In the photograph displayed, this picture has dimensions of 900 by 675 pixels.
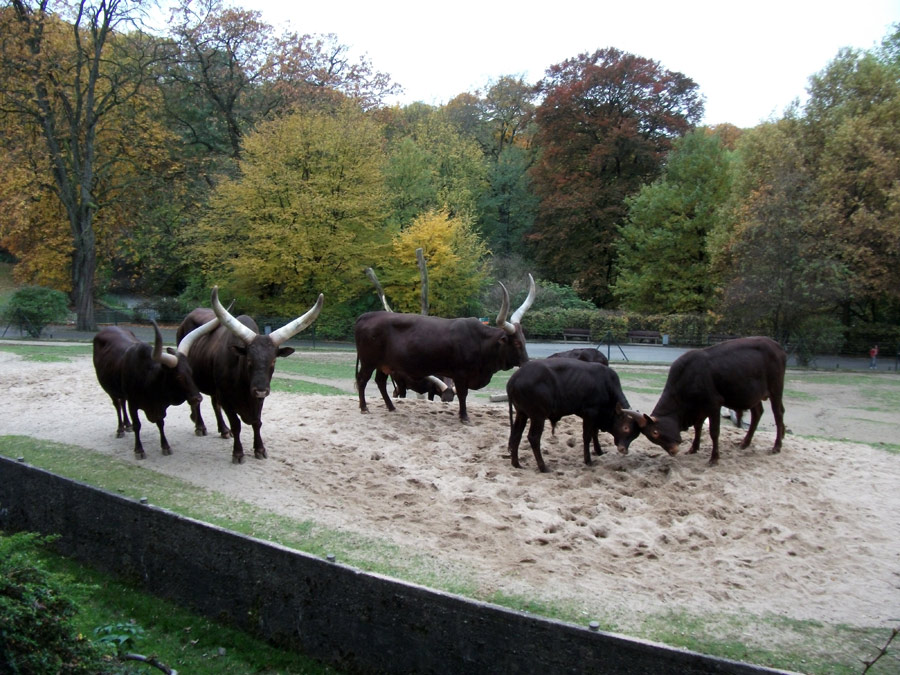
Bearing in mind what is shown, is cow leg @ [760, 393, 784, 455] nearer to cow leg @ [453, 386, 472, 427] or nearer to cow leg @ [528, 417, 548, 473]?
cow leg @ [528, 417, 548, 473]

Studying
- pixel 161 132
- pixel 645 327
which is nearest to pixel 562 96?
pixel 645 327

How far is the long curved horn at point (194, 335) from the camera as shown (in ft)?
33.7

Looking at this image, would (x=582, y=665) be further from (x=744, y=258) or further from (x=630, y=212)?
(x=630, y=212)

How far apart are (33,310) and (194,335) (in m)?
21.9

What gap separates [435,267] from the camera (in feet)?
109

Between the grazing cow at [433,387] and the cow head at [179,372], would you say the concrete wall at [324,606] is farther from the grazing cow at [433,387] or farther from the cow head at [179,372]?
the grazing cow at [433,387]

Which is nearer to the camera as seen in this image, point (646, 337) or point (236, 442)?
point (236, 442)

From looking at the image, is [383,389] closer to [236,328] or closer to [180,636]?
[236,328]

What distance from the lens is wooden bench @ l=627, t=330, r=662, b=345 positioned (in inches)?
1400

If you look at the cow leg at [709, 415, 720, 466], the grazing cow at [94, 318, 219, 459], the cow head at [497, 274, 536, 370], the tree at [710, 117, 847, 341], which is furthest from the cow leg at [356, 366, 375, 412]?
the tree at [710, 117, 847, 341]

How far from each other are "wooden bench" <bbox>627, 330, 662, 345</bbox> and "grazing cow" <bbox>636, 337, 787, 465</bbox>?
→ 2568cm

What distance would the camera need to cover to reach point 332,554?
640 cm

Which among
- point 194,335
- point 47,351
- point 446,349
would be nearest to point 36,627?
point 194,335

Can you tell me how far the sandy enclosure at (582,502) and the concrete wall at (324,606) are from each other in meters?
0.68
